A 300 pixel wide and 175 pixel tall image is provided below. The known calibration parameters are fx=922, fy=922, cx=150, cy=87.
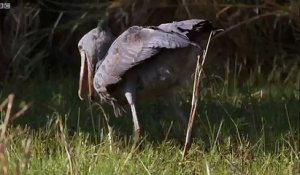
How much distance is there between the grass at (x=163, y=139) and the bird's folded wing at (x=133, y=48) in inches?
13.4

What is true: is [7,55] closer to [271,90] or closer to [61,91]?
[61,91]

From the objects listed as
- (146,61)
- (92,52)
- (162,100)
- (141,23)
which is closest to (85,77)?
(92,52)

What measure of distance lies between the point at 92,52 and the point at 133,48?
416 mm

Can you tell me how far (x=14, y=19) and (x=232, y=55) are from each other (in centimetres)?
208

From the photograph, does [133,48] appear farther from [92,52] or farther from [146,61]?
[92,52]

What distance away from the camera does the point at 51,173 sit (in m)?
4.02

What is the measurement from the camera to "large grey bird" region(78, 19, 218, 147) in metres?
4.51

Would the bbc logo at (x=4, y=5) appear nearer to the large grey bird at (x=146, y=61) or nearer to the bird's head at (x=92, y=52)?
the bird's head at (x=92, y=52)

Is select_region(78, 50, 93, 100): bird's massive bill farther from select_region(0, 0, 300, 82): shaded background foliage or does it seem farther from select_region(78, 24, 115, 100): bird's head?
select_region(0, 0, 300, 82): shaded background foliage

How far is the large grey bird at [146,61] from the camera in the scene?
4508 mm

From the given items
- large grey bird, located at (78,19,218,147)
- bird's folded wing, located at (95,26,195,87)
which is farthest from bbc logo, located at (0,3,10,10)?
bird's folded wing, located at (95,26,195,87)

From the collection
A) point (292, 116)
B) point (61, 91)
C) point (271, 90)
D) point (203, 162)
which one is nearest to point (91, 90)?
point (203, 162)

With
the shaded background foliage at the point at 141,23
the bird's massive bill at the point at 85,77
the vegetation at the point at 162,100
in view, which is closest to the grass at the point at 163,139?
the vegetation at the point at 162,100

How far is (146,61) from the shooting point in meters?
4.62
